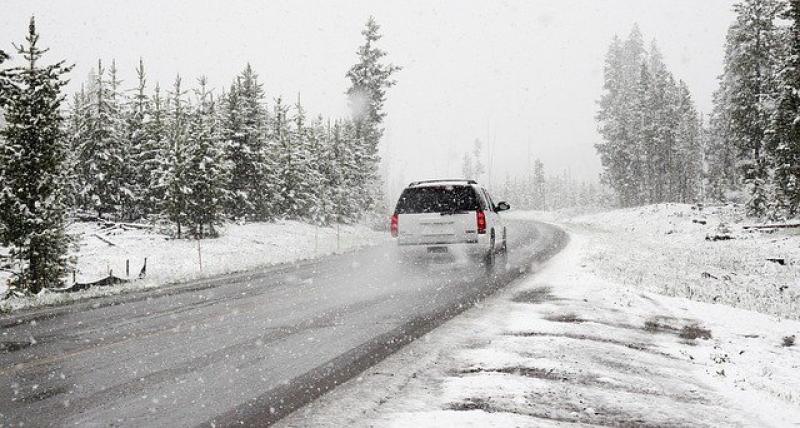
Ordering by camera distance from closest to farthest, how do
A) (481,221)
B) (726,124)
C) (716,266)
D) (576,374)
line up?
(576,374) → (481,221) → (716,266) → (726,124)

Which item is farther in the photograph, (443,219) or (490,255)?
(490,255)

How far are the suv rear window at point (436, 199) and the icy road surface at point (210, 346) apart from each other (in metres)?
2.29

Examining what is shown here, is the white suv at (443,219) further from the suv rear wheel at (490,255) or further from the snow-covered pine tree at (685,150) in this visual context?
the snow-covered pine tree at (685,150)

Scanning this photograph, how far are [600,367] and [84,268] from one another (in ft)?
76.7

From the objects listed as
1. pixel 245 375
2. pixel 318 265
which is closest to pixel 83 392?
pixel 245 375

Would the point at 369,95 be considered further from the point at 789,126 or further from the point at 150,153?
the point at 789,126

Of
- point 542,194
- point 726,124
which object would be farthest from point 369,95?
point 542,194

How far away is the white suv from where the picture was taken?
529 inches

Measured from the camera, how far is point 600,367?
5.37 meters

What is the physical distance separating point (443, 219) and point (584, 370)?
840 cm

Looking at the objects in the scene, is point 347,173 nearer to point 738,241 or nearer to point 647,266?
point 738,241

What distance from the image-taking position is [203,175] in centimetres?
2711

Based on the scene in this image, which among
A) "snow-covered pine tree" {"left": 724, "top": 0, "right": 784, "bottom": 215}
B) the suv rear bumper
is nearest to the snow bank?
the suv rear bumper

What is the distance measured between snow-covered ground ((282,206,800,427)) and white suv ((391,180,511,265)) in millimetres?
3984
